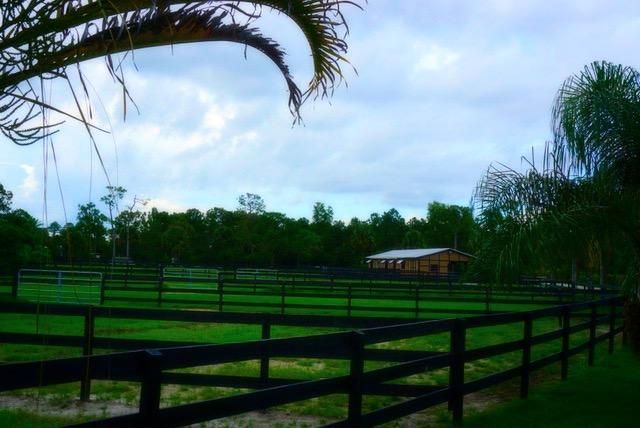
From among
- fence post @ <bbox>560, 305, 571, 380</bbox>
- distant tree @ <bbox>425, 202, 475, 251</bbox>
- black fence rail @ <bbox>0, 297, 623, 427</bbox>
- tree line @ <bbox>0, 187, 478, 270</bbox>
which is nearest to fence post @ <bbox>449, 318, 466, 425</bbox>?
black fence rail @ <bbox>0, 297, 623, 427</bbox>

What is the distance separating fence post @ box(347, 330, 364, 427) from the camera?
6250 mm

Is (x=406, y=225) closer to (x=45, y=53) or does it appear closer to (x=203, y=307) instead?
(x=203, y=307)

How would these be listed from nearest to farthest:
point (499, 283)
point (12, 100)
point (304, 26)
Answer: point (12, 100), point (304, 26), point (499, 283)

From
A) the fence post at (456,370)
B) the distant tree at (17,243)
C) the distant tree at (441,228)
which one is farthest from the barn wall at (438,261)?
the fence post at (456,370)

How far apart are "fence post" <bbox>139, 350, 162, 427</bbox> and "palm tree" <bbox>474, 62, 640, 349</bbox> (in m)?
7.05

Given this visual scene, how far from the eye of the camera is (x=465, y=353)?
8266 mm

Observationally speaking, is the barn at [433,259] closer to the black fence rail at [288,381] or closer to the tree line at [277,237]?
the tree line at [277,237]

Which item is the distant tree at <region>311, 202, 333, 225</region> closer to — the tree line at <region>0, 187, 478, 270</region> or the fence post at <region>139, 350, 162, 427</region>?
the tree line at <region>0, 187, 478, 270</region>

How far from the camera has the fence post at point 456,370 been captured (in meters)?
8.05

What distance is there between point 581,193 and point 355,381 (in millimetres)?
6603

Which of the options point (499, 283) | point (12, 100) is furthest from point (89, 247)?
point (499, 283)

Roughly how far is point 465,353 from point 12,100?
5.68 m

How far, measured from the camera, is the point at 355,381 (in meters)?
6.25

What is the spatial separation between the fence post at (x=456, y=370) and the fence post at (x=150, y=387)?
428 cm
